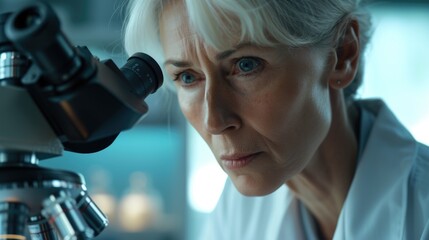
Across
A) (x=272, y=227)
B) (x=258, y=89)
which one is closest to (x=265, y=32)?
(x=258, y=89)

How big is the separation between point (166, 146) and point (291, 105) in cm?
173

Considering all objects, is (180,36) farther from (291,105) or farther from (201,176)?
(201,176)

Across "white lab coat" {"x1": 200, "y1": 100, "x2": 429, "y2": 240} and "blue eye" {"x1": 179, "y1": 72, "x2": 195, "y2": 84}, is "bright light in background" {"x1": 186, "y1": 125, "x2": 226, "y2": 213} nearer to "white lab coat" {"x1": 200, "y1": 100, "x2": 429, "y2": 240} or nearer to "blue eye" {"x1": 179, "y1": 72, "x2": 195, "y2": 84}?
"white lab coat" {"x1": 200, "y1": 100, "x2": 429, "y2": 240}

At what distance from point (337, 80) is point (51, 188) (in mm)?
684

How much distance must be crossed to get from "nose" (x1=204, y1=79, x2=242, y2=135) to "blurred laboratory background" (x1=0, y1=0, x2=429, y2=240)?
4.10 ft

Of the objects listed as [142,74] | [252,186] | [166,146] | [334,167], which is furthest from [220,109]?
[166,146]

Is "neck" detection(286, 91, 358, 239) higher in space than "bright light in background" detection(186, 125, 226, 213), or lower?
higher

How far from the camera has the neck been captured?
136cm

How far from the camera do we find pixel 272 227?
1.49 metres

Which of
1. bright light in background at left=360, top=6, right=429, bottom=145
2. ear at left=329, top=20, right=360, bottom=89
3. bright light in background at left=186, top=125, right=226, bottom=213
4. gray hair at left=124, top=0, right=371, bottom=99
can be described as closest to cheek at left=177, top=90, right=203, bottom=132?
gray hair at left=124, top=0, right=371, bottom=99

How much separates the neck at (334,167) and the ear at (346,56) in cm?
7

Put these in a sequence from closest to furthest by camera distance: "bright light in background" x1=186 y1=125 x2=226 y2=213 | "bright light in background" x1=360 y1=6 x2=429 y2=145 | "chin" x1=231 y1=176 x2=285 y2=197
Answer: "chin" x1=231 y1=176 x2=285 y2=197
"bright light in background" x1=186 y1=125 x2=226 y2=213
"bright light in background" x1=360 y1=6 x2=429 y2=145

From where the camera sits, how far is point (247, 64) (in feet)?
3.66

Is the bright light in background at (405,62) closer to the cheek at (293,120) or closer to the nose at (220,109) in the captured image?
the cheek at (293,120)
